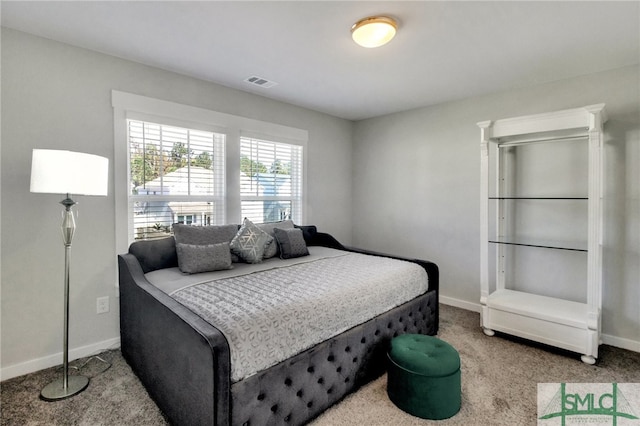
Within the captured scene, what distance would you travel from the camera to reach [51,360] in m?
2.47

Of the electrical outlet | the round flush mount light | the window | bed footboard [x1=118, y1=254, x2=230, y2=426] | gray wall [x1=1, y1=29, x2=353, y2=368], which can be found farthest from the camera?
the window

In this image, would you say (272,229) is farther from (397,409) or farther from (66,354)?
(397,409)

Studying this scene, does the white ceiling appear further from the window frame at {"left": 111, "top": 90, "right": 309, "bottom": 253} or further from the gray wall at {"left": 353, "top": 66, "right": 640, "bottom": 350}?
the window frame at {"left": 111, "top": 90, "right": 309, "bottom": 253}

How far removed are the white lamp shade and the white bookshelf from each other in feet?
10.6

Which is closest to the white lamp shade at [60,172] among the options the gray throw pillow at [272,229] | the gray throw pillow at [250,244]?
the gray throw pillow at [250,244]

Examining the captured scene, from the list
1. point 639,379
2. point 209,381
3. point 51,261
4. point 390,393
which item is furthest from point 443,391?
point 51,261

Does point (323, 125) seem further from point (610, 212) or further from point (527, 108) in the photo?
point (610, 212)

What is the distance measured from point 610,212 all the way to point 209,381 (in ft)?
11.5

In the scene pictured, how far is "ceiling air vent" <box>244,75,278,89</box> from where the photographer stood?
318 centimetres

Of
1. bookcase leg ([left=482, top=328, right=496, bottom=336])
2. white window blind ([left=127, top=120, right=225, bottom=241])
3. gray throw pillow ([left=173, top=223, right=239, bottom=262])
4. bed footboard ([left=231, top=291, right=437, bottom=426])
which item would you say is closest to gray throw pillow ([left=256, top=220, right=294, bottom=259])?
gray throw pillow ([left=173, top=223, right=239, bottom=262])

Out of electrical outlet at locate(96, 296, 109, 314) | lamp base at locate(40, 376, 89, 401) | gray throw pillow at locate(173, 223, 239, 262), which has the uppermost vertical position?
gray throw pillow at locate(173, 223, 239, 262)

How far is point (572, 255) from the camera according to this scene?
10.1 feet

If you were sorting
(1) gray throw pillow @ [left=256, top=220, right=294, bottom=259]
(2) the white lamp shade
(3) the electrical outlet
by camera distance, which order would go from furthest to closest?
1. (1) gray throw pillow @ [left=256, top=220, right=294, bottom=259]
2. (3) the electrical outlet
3. (2) the white lamp shade

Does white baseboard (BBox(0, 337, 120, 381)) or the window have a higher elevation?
the window
